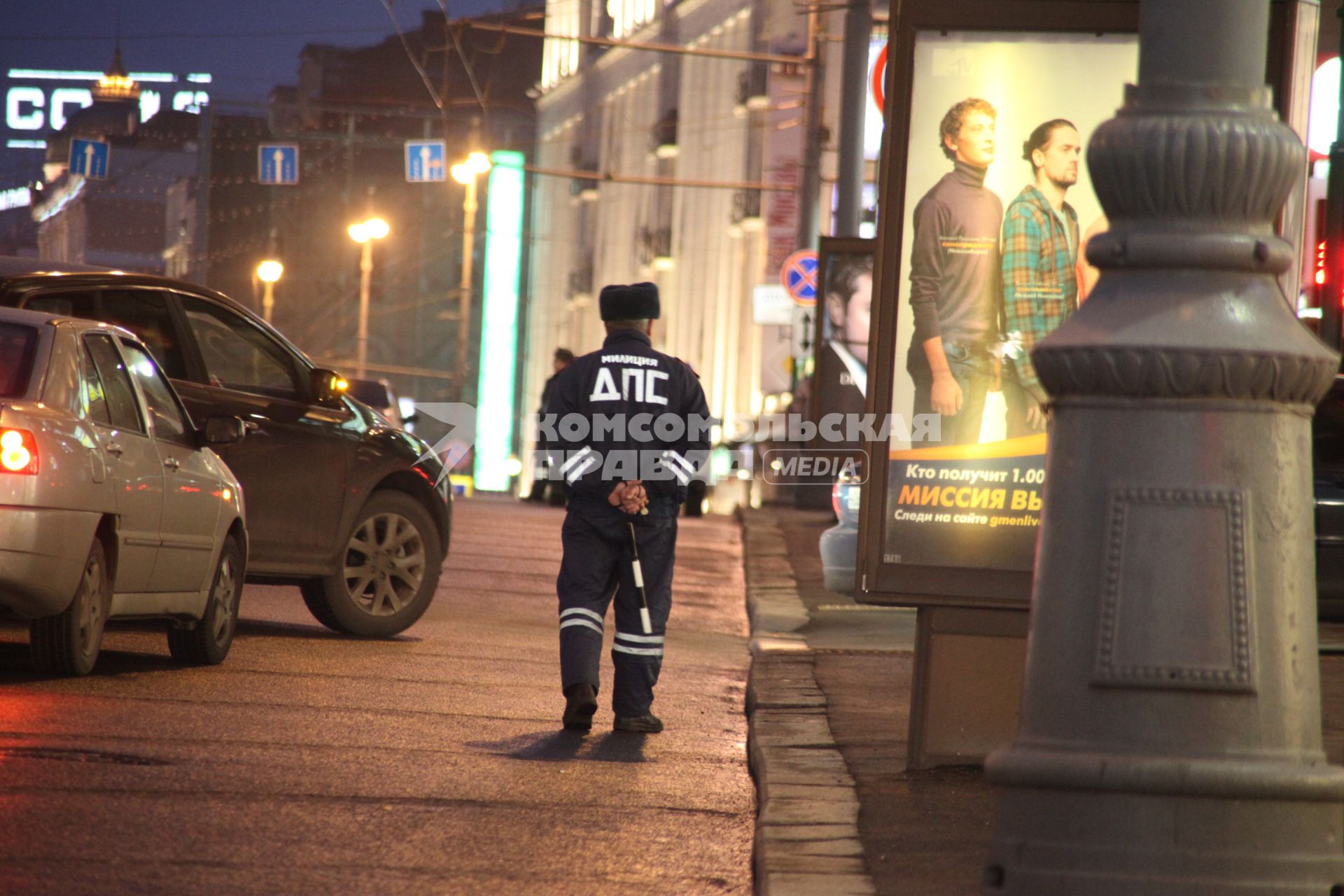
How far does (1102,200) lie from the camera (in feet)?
13.3

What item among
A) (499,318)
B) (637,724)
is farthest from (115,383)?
(499,318)

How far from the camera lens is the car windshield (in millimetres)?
8164

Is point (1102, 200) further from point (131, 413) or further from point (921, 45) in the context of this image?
point (131, 413)

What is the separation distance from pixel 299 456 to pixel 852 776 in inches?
185

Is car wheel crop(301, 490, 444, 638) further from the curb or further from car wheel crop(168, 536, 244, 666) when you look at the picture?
the curb

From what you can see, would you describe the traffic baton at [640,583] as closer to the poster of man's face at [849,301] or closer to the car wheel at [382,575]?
the car wheel at [382,575]

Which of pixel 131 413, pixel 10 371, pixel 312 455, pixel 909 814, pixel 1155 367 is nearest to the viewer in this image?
pixel 1155 367

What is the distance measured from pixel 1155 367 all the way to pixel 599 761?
3879mm

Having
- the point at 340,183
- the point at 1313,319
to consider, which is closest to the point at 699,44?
the point at 340,183

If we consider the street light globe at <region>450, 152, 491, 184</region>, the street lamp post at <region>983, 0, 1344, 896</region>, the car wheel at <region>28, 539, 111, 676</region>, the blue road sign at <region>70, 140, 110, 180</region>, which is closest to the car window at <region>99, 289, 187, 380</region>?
the car wheel at <region>28, 539, 111, 676</region>

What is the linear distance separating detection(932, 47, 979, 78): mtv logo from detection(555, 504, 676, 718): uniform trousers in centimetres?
212

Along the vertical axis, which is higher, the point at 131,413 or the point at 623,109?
the point at 623,109

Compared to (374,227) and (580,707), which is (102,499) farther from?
(374,227)

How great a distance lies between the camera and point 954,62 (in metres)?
7.09
